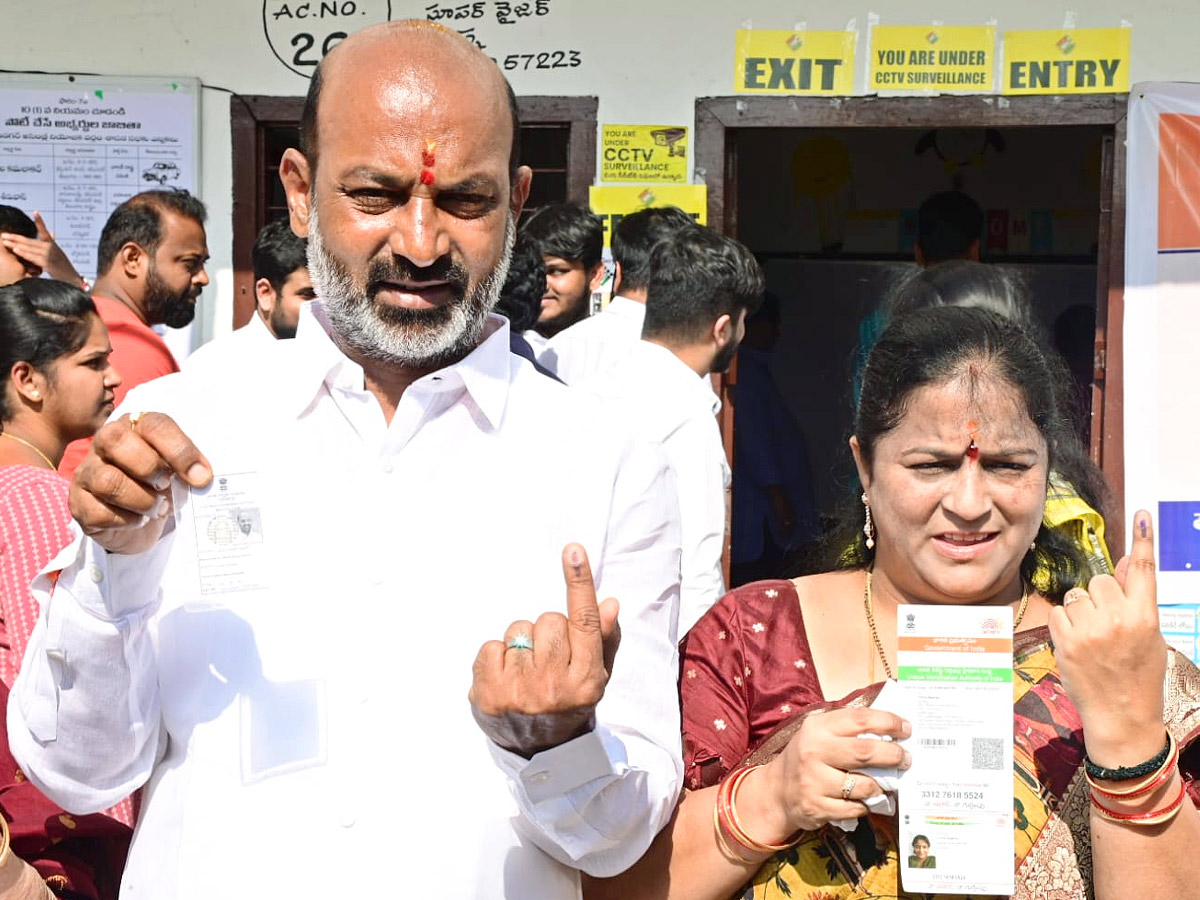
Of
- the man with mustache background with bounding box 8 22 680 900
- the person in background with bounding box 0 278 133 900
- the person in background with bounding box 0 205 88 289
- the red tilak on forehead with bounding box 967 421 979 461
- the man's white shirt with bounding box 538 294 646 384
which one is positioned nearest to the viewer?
the man with mustache background with bounding box 8 22 680 900

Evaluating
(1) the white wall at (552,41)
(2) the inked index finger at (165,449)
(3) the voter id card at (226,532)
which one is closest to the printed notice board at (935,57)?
(1) the white wall at (552,41)

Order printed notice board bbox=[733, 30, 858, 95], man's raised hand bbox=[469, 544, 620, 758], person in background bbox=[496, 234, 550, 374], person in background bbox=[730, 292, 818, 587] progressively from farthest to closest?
person in background bbox=[730, 292, 818, 587], printed notice board bbox=[733, 30, 858, 95], person in background bbox=[496, 234, 550, 374], man's raised hand bbox=[469, 544, 620, 758]

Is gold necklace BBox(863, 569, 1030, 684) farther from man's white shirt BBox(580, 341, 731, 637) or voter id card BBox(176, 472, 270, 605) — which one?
man's white shirt BBox(580, 341, 731, 637)

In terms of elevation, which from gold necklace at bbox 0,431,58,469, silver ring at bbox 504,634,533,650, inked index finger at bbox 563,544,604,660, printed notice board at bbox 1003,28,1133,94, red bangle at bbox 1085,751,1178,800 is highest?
printed notice board at bbox 1003,28,1133,94

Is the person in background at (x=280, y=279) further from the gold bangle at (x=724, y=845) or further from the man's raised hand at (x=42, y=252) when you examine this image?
the gold bangle at (x=724, y=845)

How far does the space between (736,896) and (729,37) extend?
12.3ft

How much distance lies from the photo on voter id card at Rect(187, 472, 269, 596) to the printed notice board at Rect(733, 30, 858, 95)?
3.74m

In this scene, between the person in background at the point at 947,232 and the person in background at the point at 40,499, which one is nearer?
the person in background at the point at 40,499

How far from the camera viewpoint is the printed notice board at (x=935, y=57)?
4996 mm

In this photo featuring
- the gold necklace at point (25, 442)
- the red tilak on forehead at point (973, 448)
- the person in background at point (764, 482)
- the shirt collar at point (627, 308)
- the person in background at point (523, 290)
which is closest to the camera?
the red tilak on forehead at point (973, 448)

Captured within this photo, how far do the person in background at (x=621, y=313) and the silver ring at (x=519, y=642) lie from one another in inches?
94.0

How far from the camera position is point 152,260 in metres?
4.84

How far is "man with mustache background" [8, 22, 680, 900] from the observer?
65.2 inches

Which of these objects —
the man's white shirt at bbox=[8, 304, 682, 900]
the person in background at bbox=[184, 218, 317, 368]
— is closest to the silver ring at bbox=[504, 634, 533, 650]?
the man's white shirt at bbox=[8, 304, 682, 900]
